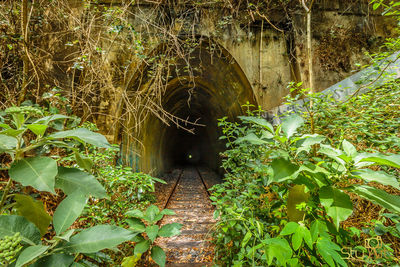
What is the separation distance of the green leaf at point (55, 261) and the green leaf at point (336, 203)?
1179 millimetres

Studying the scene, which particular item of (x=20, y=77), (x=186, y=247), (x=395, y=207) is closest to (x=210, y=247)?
(x=186, y=247)

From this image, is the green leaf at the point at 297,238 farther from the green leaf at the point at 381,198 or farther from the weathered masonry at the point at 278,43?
the weathered masonry at the point at 278,43

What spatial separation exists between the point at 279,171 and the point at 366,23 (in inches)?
261

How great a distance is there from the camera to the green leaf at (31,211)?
883mm

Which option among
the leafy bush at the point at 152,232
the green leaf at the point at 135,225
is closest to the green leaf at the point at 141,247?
→ the leafy bush at the point at 152,232

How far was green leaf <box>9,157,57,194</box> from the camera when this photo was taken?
69cm

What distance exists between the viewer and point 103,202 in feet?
7.49

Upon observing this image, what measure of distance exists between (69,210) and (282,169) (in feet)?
3.70

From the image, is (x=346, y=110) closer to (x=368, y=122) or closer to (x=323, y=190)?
(x=368, y=122)

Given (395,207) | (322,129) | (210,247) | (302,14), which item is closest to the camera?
(395,207)

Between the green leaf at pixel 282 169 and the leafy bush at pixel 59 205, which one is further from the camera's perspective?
the green leaf at pixel 282 169

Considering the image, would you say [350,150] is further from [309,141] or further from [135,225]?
[135,225]

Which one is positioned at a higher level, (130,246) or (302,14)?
(302,14)

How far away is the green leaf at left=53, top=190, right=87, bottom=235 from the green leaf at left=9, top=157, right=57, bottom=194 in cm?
14
